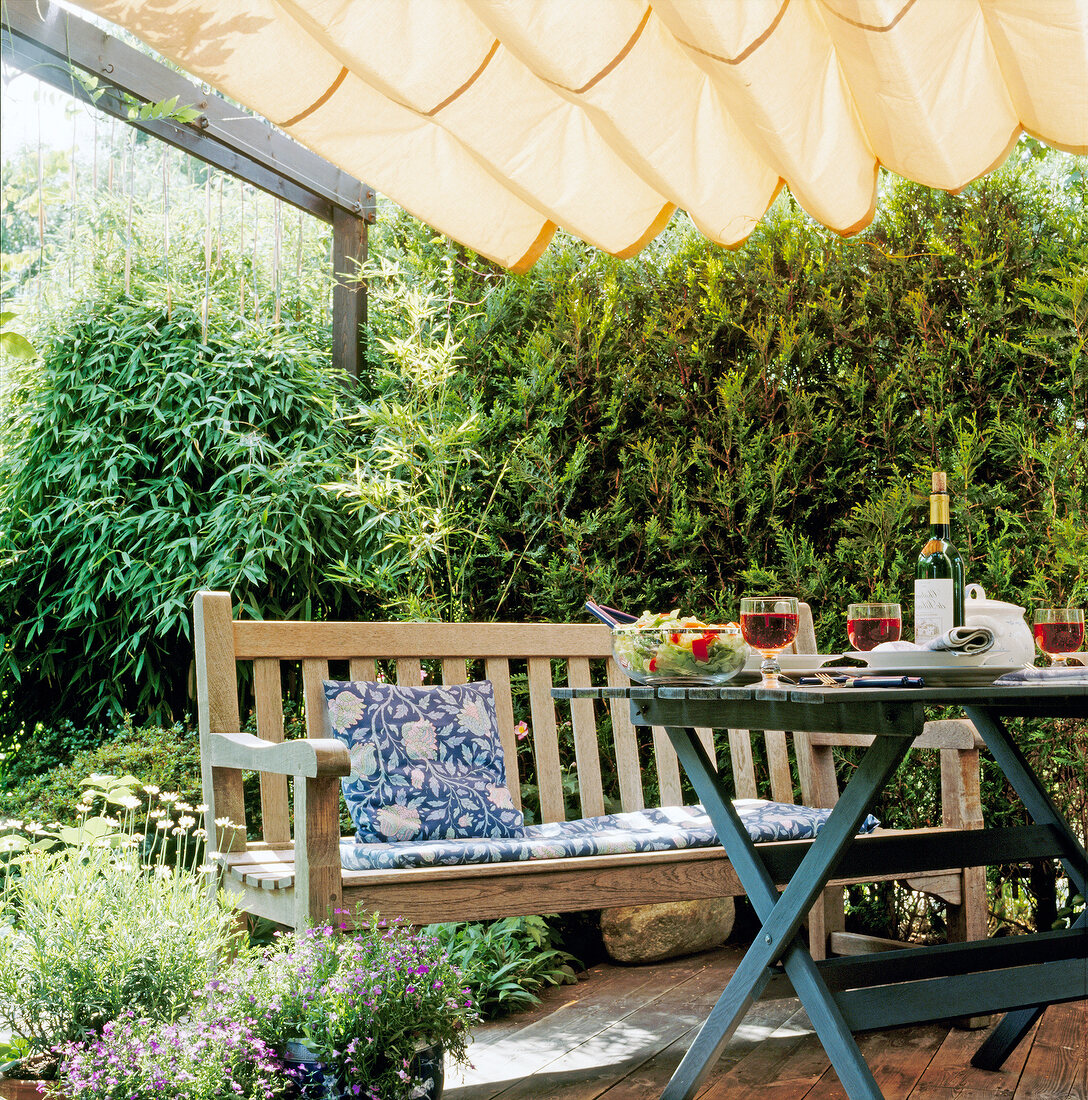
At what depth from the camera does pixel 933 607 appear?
1975 mm

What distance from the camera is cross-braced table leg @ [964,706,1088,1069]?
7.63ft

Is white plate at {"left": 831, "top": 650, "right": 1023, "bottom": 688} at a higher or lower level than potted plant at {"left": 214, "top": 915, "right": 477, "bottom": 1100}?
higher

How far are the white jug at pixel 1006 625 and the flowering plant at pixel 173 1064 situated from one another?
4.58 ft

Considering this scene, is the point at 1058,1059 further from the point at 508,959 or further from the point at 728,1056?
the point at 508,959

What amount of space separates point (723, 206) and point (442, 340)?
1889mm

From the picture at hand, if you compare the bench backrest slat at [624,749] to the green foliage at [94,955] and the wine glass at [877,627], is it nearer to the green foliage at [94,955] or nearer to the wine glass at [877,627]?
the wine glass at [877,627]

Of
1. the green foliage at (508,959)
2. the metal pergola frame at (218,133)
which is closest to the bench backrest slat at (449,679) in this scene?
the green foliage at (508,959)

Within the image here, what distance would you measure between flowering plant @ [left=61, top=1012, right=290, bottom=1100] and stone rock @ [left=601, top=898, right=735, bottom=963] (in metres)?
1.81

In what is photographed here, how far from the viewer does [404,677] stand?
2803 millimetres

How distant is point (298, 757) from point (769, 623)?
87 cm

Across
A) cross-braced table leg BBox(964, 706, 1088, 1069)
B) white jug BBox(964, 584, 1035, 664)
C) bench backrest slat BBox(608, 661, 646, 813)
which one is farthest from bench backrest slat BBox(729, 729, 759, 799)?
white jug BBox(964, 584, 1035, 664)

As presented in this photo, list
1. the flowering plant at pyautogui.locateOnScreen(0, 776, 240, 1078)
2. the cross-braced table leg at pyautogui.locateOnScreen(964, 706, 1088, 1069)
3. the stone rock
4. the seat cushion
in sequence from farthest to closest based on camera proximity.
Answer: the stone rock, the cross-braced table leg at pyautogui.locateOnScreen(964, 706, 1088, 1069), the seat cushion, the flowering plant at pyautogui.locateOnScreen(0, 776, 240, 1078)

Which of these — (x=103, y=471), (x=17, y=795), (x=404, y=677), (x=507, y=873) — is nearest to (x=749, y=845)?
(x=507, y=873)

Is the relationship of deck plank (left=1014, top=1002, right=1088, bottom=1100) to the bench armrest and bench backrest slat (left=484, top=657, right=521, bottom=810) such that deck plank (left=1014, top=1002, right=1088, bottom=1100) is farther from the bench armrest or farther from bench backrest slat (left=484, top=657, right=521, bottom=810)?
the bench armrest
